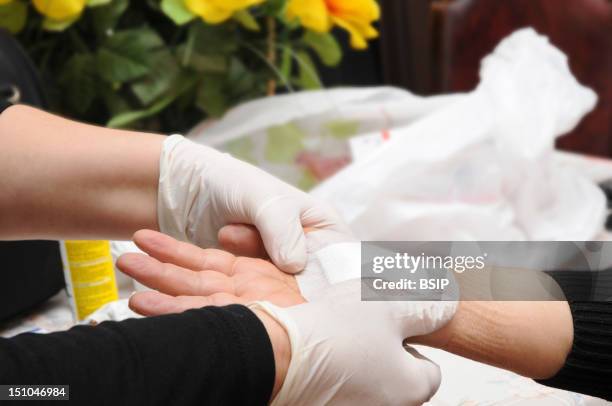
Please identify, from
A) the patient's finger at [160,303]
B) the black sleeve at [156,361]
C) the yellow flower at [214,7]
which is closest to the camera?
the black sleeve at [156,361]

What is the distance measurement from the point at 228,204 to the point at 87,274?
0.25 m

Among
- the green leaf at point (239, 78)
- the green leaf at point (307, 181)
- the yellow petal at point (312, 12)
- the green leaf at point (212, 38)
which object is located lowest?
the green leaf at point (307, 181)

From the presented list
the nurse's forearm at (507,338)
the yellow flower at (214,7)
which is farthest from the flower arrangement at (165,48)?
the nurse's forearm at (507,338)

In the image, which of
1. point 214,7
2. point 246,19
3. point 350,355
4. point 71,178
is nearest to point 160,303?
point 350,355

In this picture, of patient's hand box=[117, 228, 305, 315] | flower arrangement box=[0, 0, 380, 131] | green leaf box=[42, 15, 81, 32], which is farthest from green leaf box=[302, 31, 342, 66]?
patient's hand box=[117, 228, 305, 315]

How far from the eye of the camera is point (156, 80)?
1268 mm

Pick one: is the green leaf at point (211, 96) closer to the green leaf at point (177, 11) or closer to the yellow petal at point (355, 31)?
the green leaf at point (177, 11)

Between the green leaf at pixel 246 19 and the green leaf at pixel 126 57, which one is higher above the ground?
the green leaf at pixel 246 19

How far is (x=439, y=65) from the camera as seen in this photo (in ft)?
7.34

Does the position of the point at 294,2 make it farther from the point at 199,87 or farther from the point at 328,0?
the point at 199,87

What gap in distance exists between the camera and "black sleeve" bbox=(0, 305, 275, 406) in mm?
555

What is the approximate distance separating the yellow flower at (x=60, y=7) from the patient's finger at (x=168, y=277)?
23.3 inches

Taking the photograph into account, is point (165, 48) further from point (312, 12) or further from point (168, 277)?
point (168, 277)

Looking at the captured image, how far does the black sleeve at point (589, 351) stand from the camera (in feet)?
2.64
